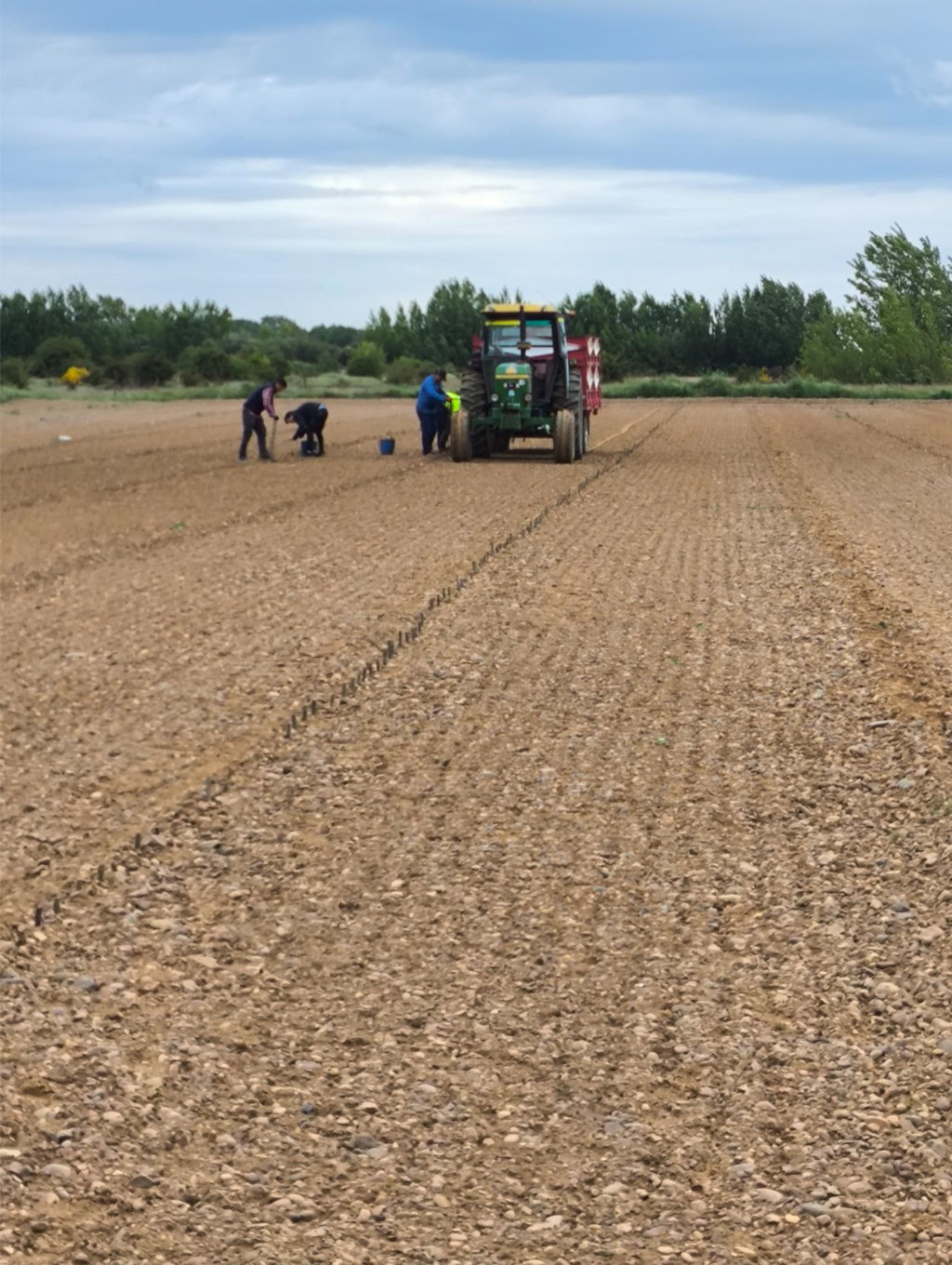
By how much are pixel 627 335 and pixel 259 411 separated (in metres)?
75.5

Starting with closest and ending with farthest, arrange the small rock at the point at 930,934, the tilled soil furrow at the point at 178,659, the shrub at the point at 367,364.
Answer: the small rock at the point at 930,934, the tilled soil furrow at the point at 178,659, the shrub at the point at 367,364

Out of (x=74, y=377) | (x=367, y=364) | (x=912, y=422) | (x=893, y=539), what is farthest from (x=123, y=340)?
(x=893, y=539)

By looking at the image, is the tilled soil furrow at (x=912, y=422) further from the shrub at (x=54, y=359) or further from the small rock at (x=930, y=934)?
the shrub at (x=54, y=359)

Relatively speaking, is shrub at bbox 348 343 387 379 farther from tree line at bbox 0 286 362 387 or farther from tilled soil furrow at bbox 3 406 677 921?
tilled soil furrow at bbox 3 406 677 921

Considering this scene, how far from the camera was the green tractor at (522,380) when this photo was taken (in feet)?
82.7

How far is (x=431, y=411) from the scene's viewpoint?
95.8 feet

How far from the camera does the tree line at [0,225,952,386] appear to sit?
8788cm

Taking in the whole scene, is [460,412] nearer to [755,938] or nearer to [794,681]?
[794,681]

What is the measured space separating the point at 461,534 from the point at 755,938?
38.4 ft

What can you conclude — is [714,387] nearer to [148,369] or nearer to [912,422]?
[912,422]

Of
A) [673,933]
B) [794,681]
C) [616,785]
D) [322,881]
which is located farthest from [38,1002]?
[794,681]

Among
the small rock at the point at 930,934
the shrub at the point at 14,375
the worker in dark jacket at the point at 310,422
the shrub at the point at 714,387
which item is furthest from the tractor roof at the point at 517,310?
the shrub at the point at 14,375

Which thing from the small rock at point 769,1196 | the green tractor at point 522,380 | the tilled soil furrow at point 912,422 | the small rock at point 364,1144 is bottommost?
the small rock at point 769,1196

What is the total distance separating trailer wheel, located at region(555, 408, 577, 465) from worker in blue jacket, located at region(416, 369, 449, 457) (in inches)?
95.4
